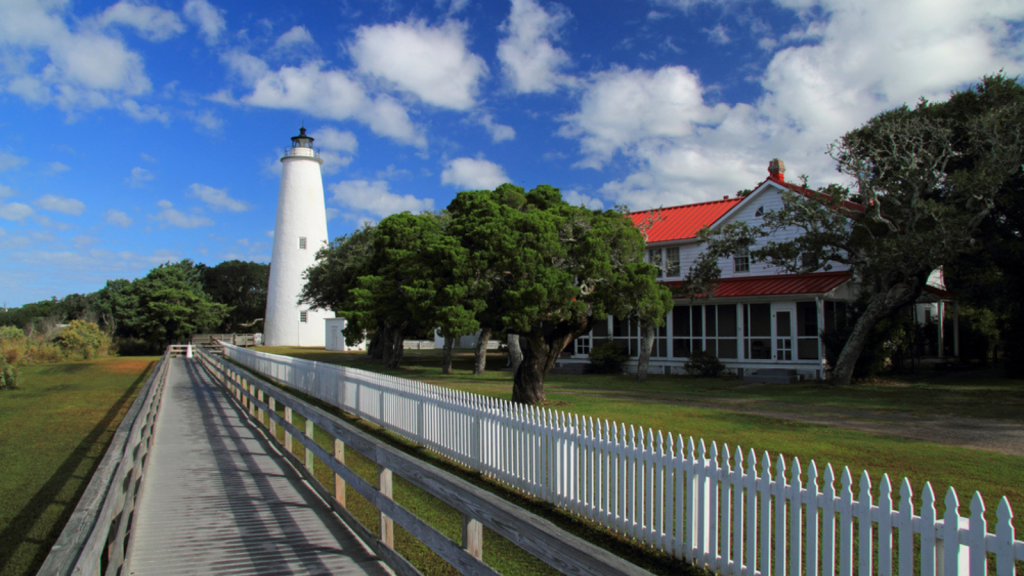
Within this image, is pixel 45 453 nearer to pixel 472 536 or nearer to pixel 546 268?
pixel 546 268

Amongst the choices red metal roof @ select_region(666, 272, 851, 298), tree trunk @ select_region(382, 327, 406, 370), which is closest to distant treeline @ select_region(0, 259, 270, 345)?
tree trunk @ select_region(382, 327, 406, 370)

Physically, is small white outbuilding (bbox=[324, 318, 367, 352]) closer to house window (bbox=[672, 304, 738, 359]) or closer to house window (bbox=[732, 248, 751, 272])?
house window (bbox=[672, 304, 738, 359])

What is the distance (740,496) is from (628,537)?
58.9 inches

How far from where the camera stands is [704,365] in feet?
76.1

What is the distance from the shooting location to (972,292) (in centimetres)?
2173

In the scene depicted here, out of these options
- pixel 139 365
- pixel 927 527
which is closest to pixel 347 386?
pixel 927 527

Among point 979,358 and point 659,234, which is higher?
point 659,234

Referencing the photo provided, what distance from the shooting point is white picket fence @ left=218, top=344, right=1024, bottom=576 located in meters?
3.33

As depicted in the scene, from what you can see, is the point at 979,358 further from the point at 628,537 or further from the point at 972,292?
the point at 628,537

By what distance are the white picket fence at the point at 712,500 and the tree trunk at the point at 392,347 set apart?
18.6 m

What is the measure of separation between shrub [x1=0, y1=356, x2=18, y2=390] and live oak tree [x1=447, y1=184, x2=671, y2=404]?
15699mm

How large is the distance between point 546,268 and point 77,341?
35.0m

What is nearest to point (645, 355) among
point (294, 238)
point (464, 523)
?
point (464, 523)

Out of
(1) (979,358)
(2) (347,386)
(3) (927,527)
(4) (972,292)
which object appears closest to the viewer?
(3) (927,527)
